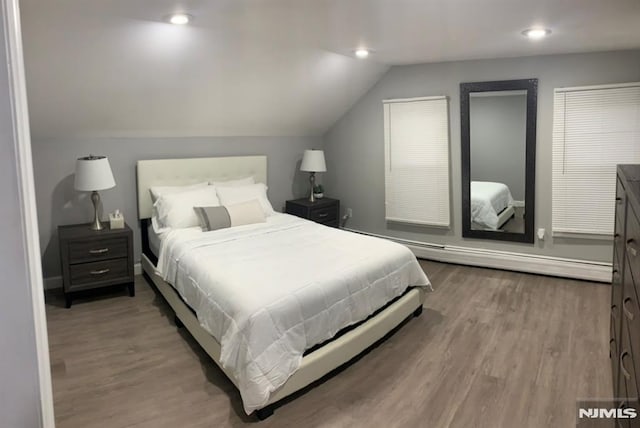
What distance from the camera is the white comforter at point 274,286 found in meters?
2.29

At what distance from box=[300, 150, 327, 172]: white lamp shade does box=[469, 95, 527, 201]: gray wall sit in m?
1.74

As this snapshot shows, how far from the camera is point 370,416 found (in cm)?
230

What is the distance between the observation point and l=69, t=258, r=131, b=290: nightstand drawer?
3.64 metres

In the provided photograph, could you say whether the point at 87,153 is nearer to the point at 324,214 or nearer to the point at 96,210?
the point at 96,210

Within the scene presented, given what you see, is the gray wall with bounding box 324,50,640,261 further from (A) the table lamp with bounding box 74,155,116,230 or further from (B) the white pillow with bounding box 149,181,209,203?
(A) the table lamp with bounding box 74,155,116,230

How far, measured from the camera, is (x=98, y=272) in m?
3.73

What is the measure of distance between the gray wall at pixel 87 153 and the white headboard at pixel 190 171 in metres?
0.12

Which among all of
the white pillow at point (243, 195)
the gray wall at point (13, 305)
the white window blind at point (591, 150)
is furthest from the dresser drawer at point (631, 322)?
the white pillow at point (243, 195)

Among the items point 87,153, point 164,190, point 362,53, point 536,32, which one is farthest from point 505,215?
point 87,153

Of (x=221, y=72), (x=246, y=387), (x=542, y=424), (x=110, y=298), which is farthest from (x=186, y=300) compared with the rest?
(x=542, y=424)

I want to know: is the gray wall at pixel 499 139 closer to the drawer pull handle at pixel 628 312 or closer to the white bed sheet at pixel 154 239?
the drawer pull handle at pixel 628 312

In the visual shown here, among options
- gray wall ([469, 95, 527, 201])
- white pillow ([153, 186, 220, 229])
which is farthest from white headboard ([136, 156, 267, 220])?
gray wall ([469, 95, 527, 201])

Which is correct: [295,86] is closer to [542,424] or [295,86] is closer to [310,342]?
[310,342]

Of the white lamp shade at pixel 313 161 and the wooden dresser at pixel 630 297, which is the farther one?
the white lamp shade at pixel 313 161
